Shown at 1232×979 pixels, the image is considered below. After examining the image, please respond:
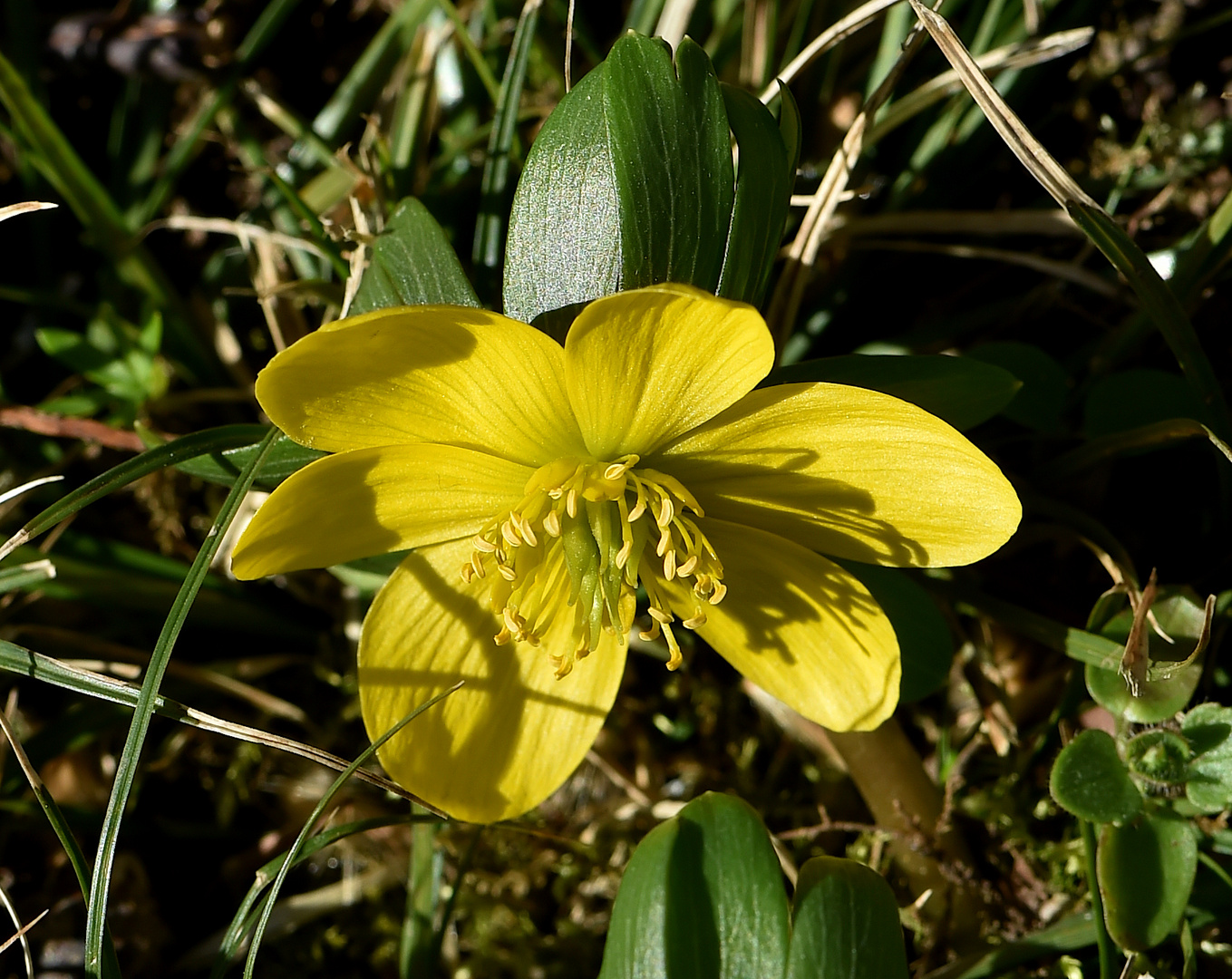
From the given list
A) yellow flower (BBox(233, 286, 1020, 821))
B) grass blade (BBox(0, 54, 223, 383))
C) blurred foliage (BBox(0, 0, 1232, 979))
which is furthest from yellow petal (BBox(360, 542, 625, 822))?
grass blade (BBox(0, 54, 223, 383))

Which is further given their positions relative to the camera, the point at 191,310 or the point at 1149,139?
the point at 191,310

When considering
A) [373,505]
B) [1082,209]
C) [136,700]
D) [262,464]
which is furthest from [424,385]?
[1082,209]

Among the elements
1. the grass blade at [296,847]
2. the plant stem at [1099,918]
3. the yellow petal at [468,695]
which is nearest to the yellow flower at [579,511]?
the yellow petal at [468,695]

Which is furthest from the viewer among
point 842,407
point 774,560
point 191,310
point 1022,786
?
point 191,310

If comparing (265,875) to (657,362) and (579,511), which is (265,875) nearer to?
(579,511)

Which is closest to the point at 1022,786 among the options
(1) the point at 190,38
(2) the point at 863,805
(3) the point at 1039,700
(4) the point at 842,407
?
(3) the point at 1039,700

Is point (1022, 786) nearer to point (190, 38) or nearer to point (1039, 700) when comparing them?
point (1039, 700)

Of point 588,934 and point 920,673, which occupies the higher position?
point 920,673
